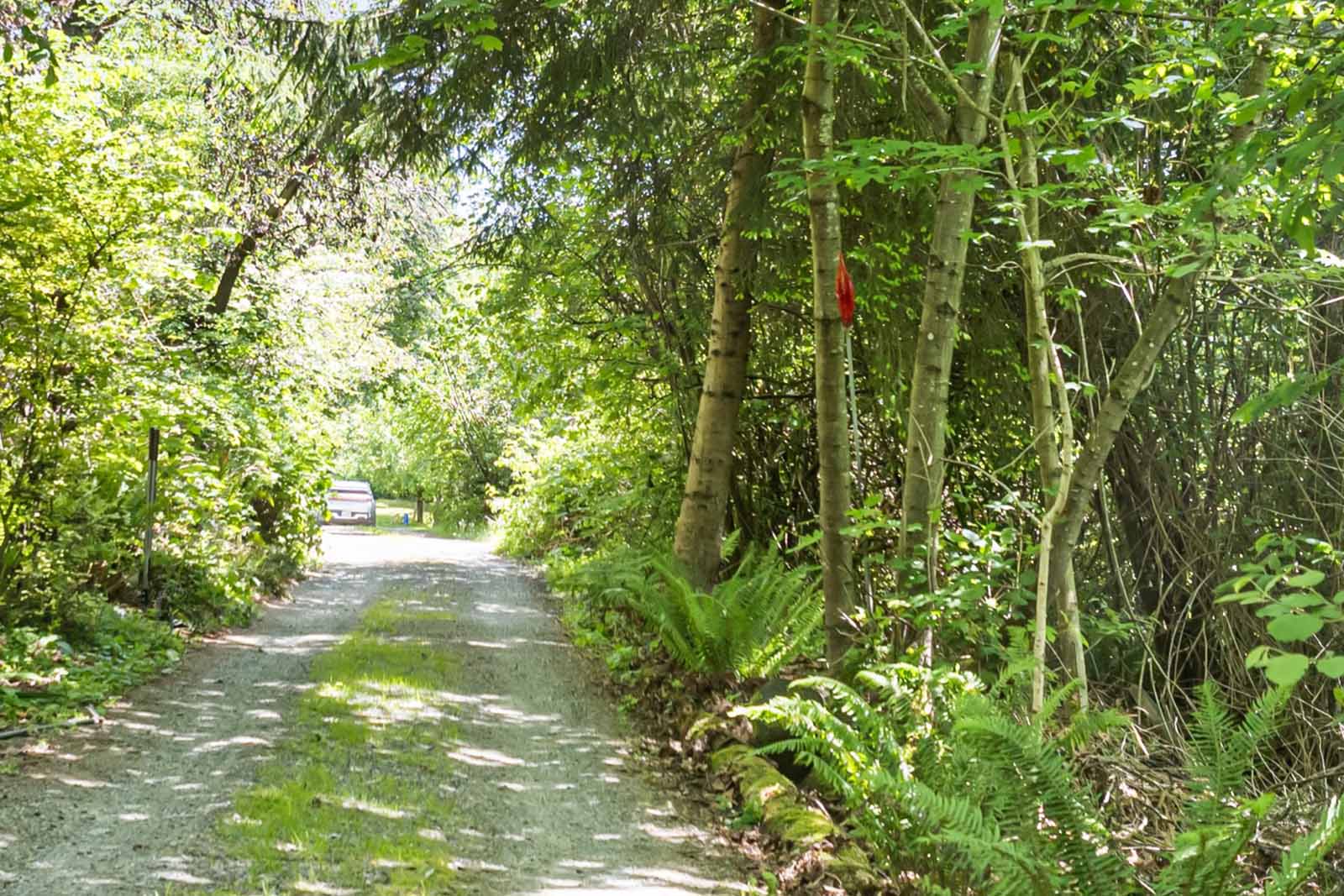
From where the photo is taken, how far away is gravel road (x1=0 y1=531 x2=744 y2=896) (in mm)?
4605

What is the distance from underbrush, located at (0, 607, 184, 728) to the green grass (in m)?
1.26

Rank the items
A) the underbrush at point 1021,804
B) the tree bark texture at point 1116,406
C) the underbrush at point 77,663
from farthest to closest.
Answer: the underbrush at point 77,663
the tree bark texture at point 1116,406
the underbrush at point 1021,804

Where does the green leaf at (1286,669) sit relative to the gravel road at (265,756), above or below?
above

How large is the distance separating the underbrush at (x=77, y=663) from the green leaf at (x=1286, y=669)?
6693mm

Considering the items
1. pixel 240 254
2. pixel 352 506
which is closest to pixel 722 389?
pixel 240 254

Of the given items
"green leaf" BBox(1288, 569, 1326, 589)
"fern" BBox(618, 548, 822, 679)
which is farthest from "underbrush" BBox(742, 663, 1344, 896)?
"fern" BBox(618, 548, 822, 679)

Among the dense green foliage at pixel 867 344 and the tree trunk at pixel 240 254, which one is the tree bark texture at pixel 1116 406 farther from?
the tree trunk at pixel 240 254

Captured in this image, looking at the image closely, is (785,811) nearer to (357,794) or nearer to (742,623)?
(357,794)

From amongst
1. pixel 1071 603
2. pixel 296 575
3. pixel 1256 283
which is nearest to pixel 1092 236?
pixel 1256 283

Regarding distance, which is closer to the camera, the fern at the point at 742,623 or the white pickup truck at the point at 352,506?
the fern at the point at 742,623

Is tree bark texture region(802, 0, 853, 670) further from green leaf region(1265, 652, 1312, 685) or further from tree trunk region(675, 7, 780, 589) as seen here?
green leaf region(1265, 652, 1312, 685)

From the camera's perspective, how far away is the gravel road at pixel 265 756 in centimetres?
461

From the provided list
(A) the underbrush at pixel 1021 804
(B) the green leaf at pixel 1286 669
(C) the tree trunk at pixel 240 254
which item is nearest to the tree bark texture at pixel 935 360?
(A) the underbrush at pixel 1021 804

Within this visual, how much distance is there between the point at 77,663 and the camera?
7.69 m
